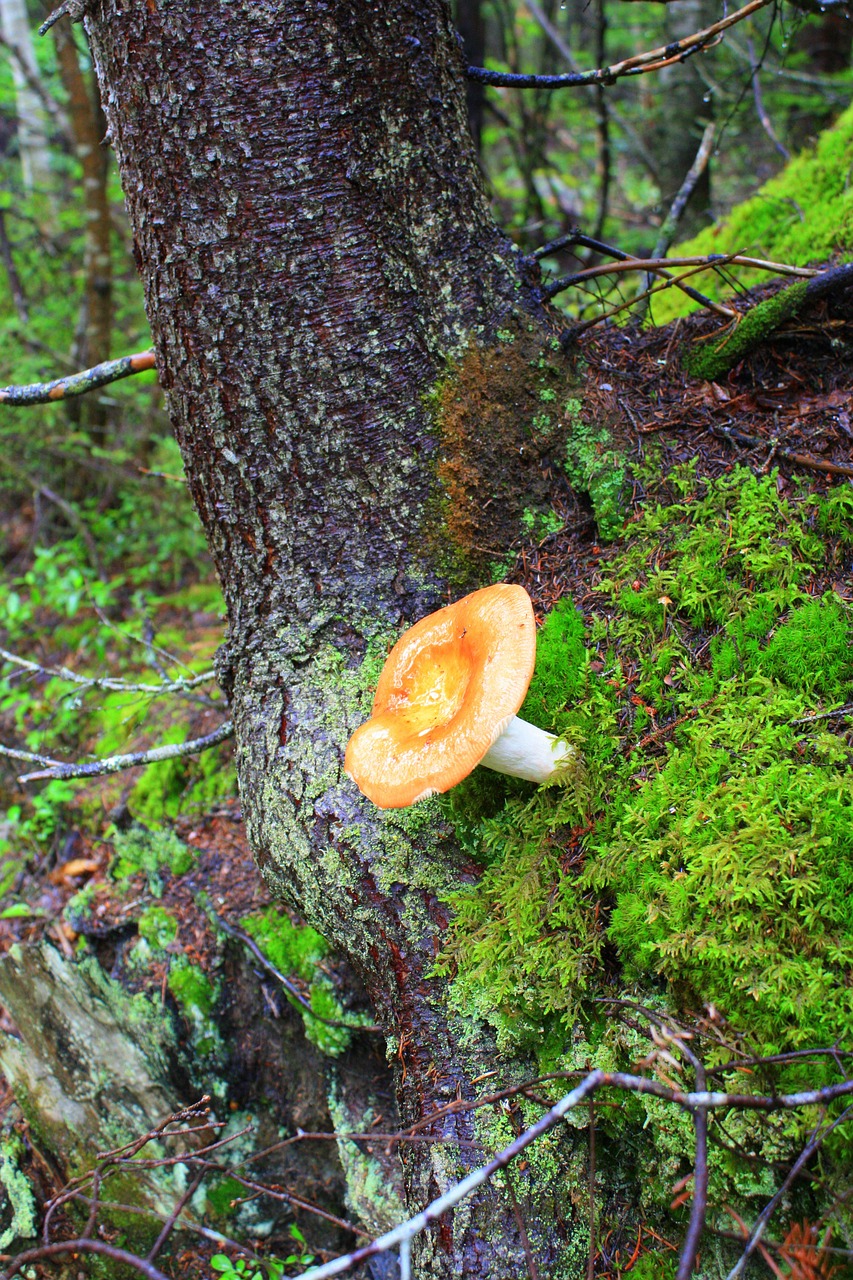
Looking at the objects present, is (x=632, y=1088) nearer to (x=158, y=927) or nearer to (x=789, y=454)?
(x=789, y=454)

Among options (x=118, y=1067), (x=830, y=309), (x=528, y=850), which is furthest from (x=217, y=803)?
(x=830, y=309)

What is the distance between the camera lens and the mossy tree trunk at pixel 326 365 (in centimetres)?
219

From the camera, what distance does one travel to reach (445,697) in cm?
206

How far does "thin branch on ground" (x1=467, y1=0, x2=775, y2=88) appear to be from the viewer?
239cm

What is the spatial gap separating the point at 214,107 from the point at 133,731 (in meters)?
3.28

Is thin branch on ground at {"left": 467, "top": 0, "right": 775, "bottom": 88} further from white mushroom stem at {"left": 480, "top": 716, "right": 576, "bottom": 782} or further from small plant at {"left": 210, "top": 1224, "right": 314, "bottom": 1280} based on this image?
small plant at {"left": 210, "top": 1224, "right": 314, "bottom": 1280}

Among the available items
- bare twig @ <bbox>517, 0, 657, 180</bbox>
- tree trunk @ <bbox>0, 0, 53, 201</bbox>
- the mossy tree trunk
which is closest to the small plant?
the mossy tree trunk

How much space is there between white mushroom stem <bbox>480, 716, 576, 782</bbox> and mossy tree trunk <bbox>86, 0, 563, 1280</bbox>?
0.35m

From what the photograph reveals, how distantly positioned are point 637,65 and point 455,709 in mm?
2397

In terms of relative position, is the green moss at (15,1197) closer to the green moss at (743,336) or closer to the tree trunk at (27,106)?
the green moss at (743,336)

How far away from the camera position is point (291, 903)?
254cm

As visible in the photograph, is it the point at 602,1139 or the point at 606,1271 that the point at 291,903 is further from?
the point at 606,1271

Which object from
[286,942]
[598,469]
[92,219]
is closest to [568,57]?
[92,219]

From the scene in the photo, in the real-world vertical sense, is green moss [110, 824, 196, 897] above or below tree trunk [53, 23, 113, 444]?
below
